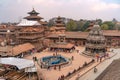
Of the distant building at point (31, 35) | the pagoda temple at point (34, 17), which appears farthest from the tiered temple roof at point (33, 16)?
the distant building at point (31, 35)

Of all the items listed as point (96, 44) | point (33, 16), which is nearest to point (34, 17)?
point (33, 16)

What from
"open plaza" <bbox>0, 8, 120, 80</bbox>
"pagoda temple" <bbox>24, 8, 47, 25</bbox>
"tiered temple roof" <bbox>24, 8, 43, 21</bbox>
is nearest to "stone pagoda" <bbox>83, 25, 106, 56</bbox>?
"open plaza" <bbox>0, 8, 120, 80</bbox>

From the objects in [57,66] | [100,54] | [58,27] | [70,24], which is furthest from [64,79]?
[70,24]

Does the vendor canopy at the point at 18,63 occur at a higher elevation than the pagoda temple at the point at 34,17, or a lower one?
lower

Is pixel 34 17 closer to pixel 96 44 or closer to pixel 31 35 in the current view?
pixel 31 35

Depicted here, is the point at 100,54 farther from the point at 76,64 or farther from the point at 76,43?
the point at 76,43

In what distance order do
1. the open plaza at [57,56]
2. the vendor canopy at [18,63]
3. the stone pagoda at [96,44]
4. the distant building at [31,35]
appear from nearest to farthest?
the vendor canopy at [18,63] → the open plaza at [57,56] → the stone pagoda at [96,44] → the distant building at [31,35]

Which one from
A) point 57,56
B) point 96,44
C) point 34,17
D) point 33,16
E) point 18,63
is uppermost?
point 33,16

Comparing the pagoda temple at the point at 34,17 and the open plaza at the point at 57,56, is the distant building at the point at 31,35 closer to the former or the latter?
the open plaza at the point at 57,56

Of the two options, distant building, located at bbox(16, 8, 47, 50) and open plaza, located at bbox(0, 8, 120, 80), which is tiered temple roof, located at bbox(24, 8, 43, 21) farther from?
distant building, located at bbox(16, 8, 47, 50)

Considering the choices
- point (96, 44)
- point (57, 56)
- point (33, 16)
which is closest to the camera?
point (57, 56)

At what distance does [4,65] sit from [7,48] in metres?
10.6

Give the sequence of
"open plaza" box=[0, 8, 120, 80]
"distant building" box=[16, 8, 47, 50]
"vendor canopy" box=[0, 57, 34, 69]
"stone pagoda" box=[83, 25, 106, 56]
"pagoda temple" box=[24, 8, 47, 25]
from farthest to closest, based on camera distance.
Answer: "pagoda temple" box=[24, 8, 47, 25] < "distant building" box=[16, 8, 47, 50] < "stone pagoda" box=[83, 25, 106, 56] < "open plaza" box=[0, 8, 120, 80] < "vendor canopy" box=[0, 57, 34, 69]

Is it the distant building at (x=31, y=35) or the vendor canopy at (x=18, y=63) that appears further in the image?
the distant building at (x=31, y=35)
